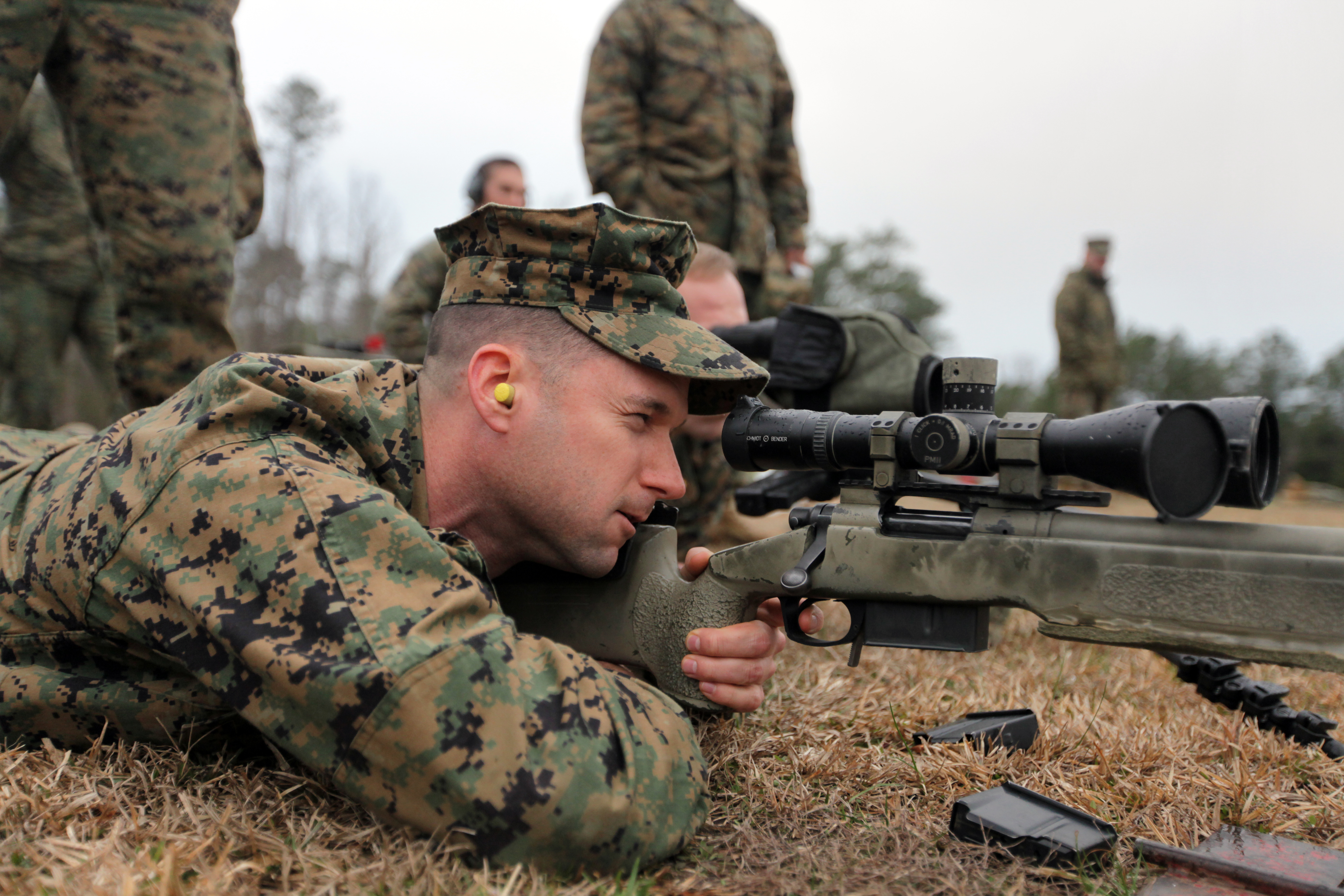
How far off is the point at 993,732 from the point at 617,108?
14.7ft

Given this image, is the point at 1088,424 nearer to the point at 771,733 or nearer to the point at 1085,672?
the point at 771,733

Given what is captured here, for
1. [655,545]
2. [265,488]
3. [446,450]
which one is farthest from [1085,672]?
[265,488]

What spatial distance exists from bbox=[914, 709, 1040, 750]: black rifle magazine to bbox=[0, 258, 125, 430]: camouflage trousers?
5.01 m

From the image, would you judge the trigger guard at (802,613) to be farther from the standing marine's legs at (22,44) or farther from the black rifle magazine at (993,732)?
the standing marine's legs at (22,44)

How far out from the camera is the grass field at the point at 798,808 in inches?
64.9

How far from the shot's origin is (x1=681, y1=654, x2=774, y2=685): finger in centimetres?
236

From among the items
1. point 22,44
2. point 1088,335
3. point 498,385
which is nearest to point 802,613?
point 498,385

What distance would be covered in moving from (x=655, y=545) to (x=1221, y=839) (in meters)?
1.42

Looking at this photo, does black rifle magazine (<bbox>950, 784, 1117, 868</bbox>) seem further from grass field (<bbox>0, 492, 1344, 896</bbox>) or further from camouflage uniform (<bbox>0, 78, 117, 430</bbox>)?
camouflage uniform (<bbox>0, 78, 117, 430</bbox>)

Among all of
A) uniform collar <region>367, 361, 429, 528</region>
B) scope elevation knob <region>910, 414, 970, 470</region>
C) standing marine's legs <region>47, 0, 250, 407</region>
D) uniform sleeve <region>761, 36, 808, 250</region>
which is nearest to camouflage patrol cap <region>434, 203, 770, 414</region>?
uniform collar <region>367, 361, 429, 528</region>

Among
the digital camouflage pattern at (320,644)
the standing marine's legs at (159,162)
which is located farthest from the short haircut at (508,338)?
the standing marine's legs at (159,162)

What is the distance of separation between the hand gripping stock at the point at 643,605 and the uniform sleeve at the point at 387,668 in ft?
1.87

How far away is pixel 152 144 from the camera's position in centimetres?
340

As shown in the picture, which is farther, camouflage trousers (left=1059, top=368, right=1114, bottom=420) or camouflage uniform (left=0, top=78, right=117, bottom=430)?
camouflage trousers (left=1059, top=368, right=1114, bottom=420)
